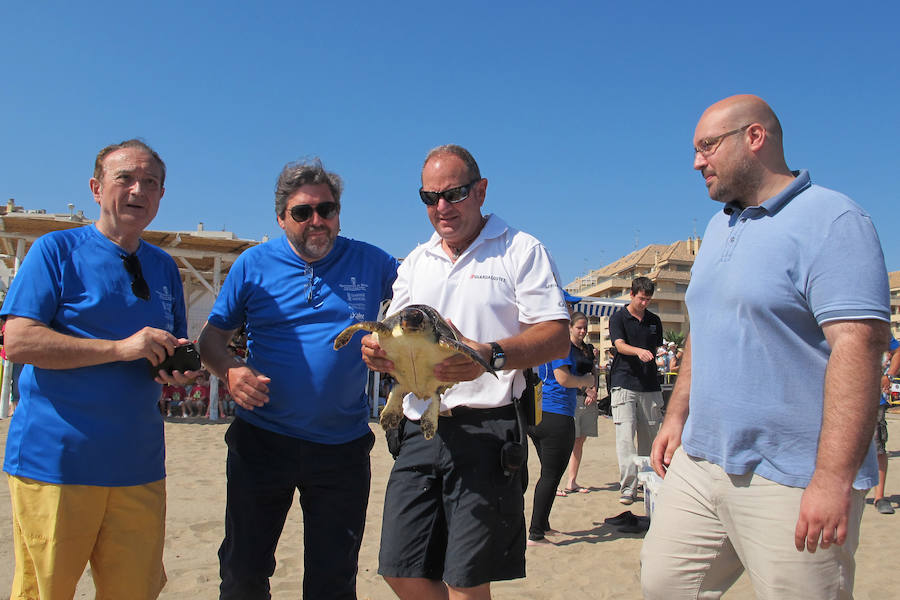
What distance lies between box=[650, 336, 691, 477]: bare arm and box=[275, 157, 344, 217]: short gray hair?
2038 millimetres

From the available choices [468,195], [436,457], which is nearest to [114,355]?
[436,457]

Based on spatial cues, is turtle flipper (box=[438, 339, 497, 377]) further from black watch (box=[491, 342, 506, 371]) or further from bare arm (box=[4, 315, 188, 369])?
bare arm (box=[4, 315, 188, 369])

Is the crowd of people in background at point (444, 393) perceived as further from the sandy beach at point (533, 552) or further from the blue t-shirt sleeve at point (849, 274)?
the sandy beach at point (533, 552)

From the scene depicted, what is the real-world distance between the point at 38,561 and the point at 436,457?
175cm

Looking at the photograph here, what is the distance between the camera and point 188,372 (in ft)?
9.28

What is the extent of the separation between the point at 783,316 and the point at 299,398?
2.22 meters

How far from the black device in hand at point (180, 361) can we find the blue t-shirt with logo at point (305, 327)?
0.42m

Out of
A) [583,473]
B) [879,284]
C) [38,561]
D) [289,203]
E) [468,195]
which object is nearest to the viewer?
[879,284]

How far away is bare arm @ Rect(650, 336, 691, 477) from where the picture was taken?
9.59 feet

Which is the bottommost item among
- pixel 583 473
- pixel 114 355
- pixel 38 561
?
pixel 583 473

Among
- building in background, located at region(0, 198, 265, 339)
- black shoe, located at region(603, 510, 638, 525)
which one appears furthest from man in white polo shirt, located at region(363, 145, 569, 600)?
building in background, located at region(0, 198, 265, 339)

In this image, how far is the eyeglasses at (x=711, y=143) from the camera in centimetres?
245

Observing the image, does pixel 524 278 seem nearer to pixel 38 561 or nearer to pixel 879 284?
pixel 879 284

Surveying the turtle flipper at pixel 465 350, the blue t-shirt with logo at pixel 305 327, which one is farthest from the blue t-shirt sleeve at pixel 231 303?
the turtle flipper at pixel 465 350
